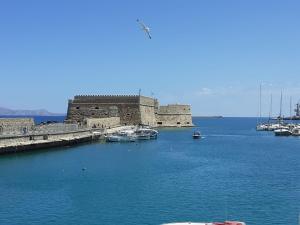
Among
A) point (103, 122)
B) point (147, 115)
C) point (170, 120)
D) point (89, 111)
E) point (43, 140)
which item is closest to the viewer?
point (43, 140)

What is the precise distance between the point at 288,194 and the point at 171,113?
251 ft

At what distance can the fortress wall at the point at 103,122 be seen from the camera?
241 ft

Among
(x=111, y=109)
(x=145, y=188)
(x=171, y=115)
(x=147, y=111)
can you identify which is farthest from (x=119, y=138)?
(x=171, y=115)

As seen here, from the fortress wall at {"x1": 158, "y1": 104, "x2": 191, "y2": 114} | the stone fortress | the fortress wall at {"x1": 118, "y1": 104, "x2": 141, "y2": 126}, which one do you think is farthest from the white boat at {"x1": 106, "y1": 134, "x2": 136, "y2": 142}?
the fortress wall at {"x1": 158, "y1": 104, "x2": 191, "y2": 114}

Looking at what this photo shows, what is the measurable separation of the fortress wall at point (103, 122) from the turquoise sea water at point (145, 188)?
86.9 ft

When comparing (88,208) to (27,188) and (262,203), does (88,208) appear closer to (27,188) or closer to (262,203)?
(27,188)

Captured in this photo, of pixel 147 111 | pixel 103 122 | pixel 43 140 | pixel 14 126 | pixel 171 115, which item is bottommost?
pixel 43 140

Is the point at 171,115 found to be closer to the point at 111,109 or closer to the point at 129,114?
the point at 129,114

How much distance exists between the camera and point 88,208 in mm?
23219

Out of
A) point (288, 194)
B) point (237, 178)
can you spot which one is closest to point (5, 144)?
point (237, 178)

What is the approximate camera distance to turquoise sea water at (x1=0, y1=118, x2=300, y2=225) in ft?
71.3

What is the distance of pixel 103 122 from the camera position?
78375mm

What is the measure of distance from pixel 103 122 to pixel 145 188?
5074cm

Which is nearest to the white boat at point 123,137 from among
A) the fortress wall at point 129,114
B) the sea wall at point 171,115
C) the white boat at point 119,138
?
the white boat at point 119,138
